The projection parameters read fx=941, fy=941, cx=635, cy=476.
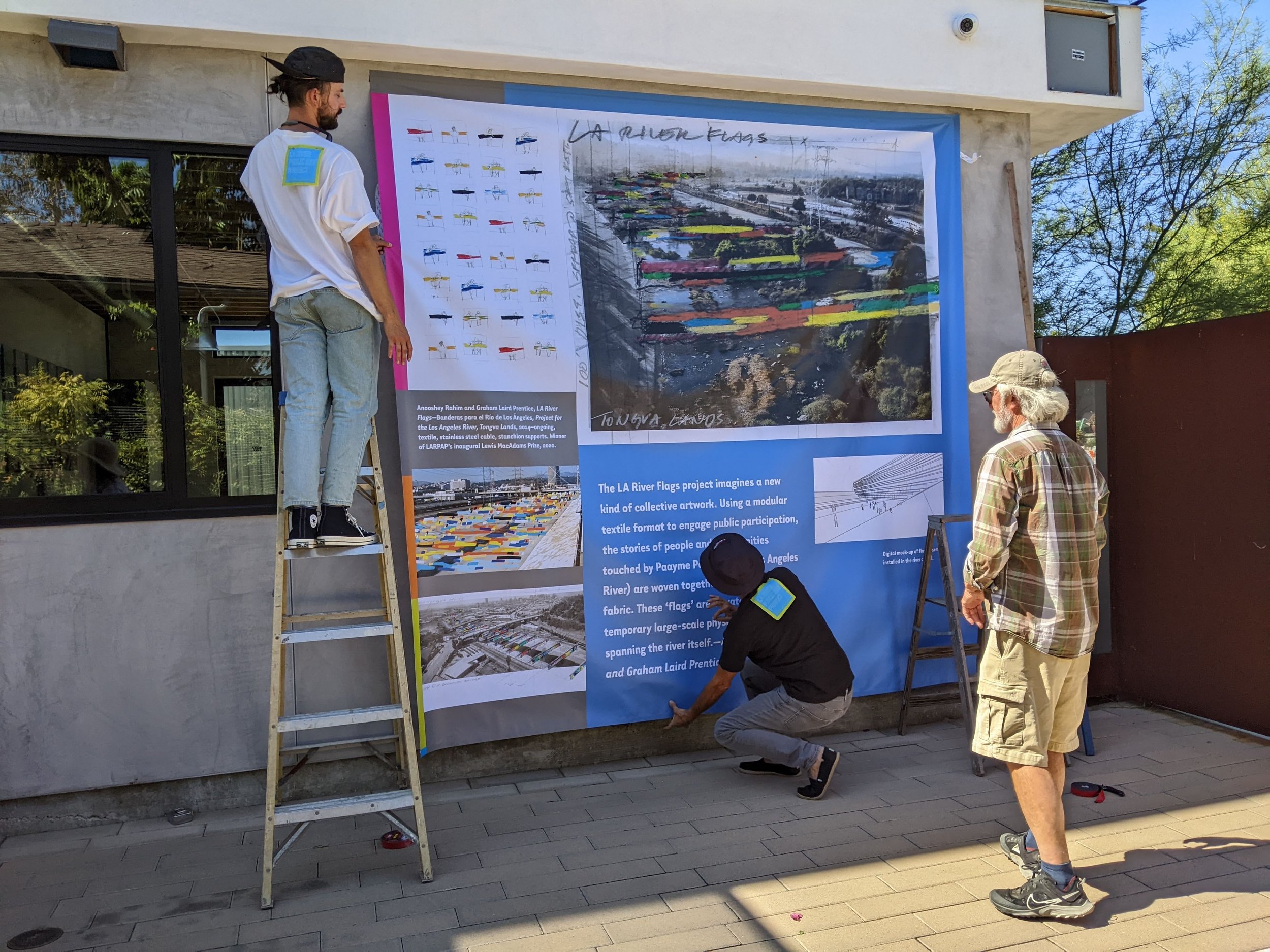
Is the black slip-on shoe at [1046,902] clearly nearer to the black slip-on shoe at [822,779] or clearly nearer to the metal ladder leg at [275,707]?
the black slip-on shoe at [822,779]

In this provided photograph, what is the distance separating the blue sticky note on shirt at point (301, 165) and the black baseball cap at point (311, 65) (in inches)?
10.5

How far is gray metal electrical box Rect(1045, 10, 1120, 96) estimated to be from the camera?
511cm

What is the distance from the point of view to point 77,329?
3.96 meters

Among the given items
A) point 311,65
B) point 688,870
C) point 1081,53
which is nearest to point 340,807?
point 688,870

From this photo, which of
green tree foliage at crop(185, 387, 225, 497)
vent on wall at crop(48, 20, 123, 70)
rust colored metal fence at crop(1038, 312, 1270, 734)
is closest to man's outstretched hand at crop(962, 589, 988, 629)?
rust colored metal fence at crop(1038, 312, 1270, 734)

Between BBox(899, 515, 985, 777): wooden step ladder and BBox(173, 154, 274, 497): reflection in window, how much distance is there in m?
3.23

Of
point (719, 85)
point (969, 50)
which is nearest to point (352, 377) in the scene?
point (719, 85)

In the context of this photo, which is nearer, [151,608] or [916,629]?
[151,608]

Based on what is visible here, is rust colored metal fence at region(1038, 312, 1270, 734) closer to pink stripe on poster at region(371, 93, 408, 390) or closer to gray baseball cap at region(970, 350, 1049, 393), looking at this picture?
gray baseball cap at region(970, 350, 1049, 393)

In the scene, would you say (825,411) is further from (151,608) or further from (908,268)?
(151,608)

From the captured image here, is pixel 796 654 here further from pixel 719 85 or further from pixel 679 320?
pixel 719 85

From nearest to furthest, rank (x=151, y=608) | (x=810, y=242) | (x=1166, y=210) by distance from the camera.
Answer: (x=151, y=608) → (x=810, y=242) → (x=1166, y=210)

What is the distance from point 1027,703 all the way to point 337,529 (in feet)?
8.01

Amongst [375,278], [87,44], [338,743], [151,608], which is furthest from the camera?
[151,608]
